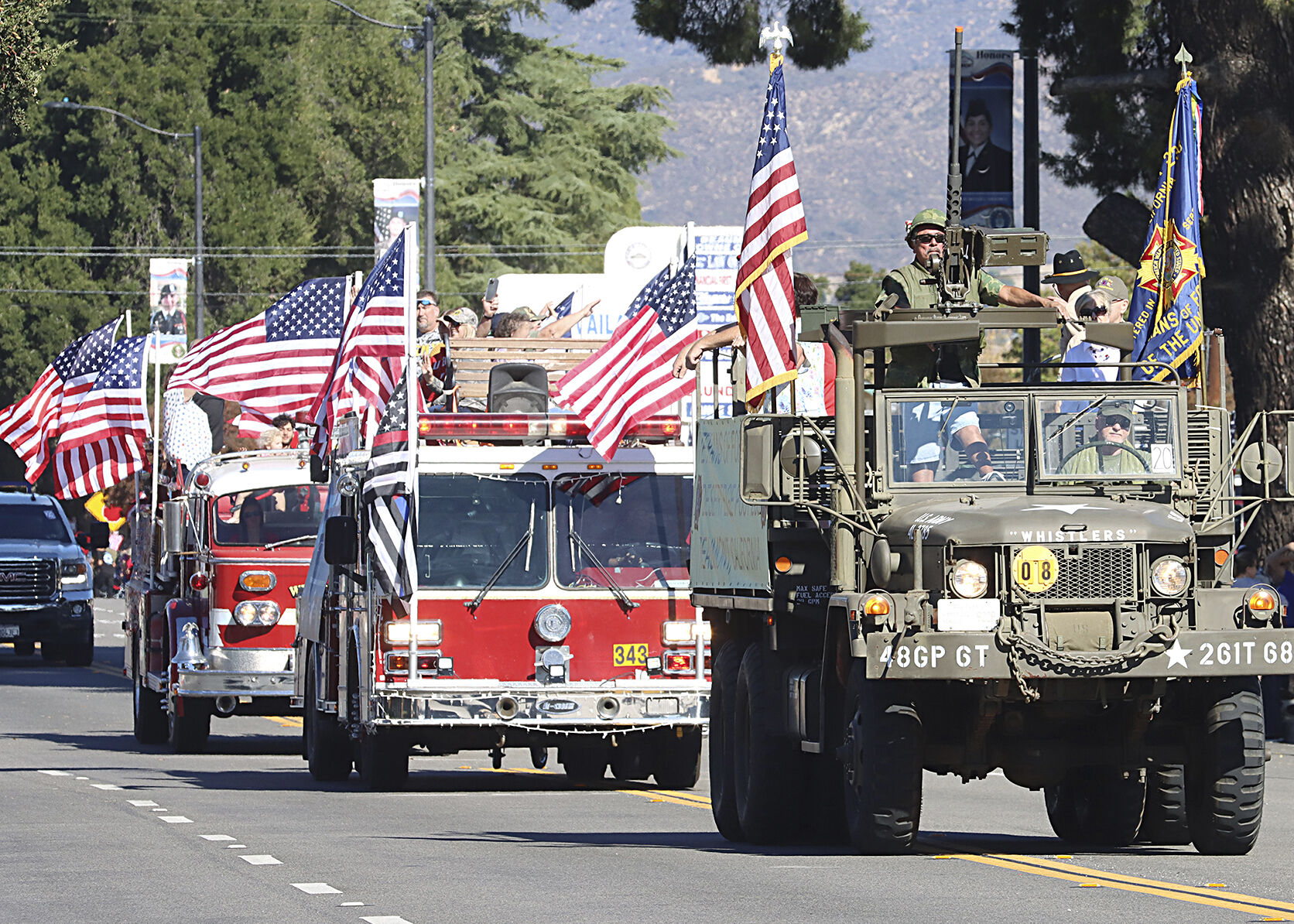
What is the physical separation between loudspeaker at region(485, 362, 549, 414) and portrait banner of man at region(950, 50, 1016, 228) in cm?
819

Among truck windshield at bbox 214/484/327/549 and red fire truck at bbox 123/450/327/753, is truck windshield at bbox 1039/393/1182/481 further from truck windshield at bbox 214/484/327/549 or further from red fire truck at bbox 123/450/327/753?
truck windshield at bbox 214/484/327/549

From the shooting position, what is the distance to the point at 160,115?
248 feet

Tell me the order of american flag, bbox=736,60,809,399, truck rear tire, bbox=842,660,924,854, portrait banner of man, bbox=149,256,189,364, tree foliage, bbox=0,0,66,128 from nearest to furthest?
truck rear tire, bbox=842,660,924,854
american flag, bbox=736,60,809,399
tree foliage, bbox=0,0,66,128
portrait banner of man, bbox=149,256,189,364

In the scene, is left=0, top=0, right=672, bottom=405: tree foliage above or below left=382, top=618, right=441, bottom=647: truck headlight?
above

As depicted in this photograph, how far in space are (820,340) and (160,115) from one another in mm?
63309

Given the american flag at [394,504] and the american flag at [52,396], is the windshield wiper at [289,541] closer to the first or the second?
the american flag at [394,504]

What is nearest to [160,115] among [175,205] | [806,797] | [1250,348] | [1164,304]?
[175,205]

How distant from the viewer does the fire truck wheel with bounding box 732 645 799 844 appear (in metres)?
13.9

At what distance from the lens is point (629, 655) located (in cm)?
1870

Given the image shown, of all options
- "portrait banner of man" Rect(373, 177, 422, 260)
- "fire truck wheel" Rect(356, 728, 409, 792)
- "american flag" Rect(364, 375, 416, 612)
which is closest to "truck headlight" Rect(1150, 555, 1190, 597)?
"american flag" Rect(364, 375, 416, 612)

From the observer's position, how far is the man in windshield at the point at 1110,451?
43.9 ft

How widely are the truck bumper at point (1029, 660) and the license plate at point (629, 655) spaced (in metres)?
6.41

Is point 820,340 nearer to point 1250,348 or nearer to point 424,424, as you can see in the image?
point 424,424

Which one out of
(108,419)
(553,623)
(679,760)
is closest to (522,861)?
(553,623)
